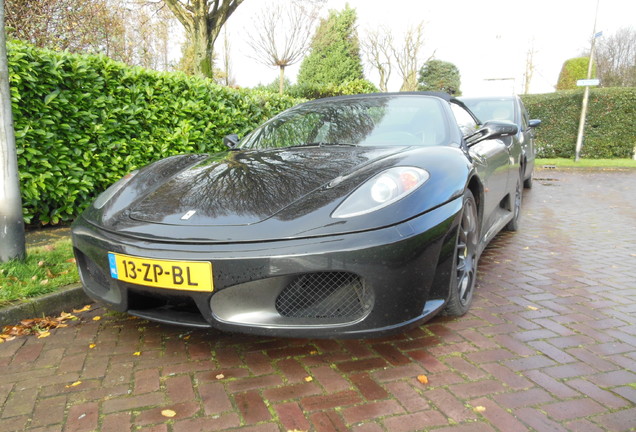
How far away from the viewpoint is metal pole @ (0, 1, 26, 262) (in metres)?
2.98

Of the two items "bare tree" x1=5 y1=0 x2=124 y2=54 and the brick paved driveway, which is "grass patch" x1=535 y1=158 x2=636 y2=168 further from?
"bare tree" x1=5 y1=0 x2=124 y2=54

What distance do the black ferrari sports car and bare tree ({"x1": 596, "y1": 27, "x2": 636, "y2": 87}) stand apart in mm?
50004

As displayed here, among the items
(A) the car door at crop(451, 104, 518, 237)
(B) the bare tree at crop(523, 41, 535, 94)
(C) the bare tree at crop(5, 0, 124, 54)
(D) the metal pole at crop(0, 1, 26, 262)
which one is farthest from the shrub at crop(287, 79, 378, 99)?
(B) the bare tree at crop(523, 41, 535, 94)

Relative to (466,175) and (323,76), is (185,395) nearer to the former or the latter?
(466,175)

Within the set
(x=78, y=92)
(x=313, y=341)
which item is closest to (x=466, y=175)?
(x=313, y=341)

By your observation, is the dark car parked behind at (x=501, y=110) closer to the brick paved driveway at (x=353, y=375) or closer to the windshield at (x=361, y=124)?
the windshield at (x=361, y=124)

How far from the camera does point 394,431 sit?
1620 millimetres

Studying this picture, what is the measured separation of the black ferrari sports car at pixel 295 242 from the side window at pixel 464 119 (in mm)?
646

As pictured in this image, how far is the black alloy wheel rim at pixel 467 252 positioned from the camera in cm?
248

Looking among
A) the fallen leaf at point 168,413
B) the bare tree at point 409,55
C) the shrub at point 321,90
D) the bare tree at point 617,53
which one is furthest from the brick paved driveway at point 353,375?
the bare tree at point 617,53

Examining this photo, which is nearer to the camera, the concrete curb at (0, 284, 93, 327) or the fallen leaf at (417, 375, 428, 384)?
the fallen leaf at (417, 375, 428, 384)

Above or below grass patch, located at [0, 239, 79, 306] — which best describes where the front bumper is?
above

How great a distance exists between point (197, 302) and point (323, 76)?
31984 mm

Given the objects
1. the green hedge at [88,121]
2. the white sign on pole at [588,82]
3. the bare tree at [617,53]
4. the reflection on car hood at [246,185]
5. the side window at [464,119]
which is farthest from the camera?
the bare tree at [617,53]
